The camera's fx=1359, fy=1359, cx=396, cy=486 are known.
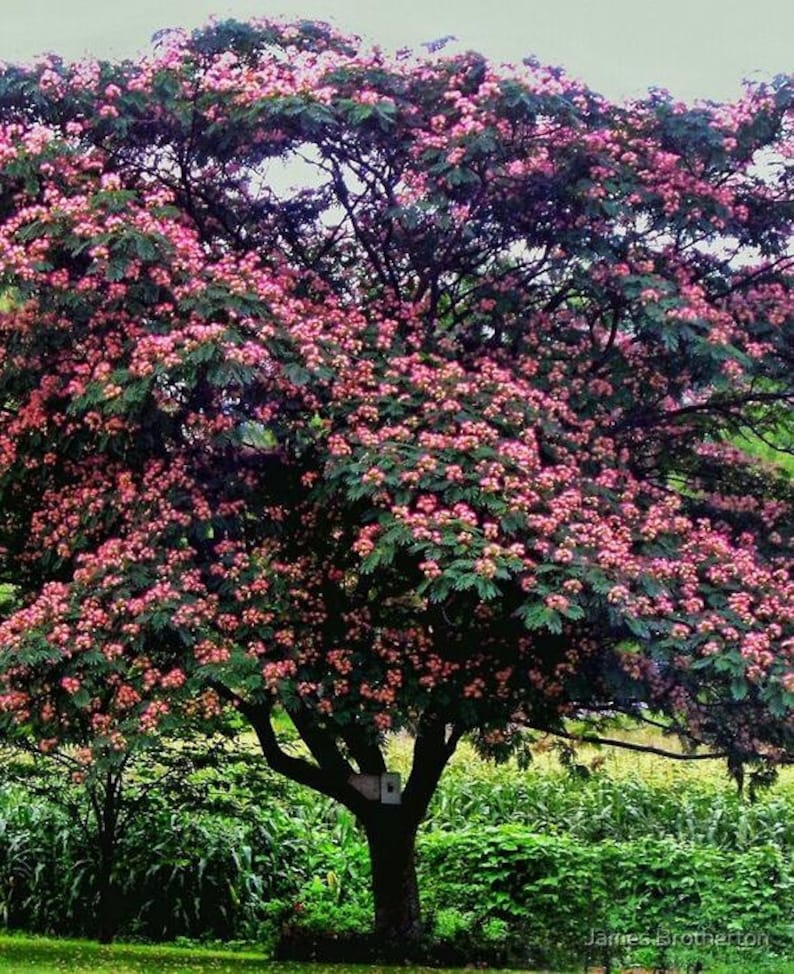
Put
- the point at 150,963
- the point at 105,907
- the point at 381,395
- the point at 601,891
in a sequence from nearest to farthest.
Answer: the point at 381,395 → the point at 150,963 → the point at 105,907 → the point at 601,891

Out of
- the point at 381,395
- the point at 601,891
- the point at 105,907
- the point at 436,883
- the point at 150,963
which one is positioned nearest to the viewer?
the point at 381,395

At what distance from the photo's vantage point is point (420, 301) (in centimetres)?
1012

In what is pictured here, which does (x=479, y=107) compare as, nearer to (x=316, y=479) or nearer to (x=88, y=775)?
(x=316, y=479)

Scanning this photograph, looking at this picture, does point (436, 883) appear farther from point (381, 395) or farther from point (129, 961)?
point (381, 395)

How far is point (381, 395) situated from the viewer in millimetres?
8516

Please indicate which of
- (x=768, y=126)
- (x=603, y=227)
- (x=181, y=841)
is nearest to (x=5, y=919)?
(x=181, y=841)

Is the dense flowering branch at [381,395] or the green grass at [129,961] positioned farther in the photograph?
the green grass at [129,961]

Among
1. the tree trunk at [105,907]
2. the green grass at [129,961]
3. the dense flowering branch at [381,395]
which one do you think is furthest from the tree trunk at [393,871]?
the tree trunk at [105,907]

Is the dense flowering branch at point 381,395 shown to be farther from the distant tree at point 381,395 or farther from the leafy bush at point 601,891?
the leafy bush at point 601,891

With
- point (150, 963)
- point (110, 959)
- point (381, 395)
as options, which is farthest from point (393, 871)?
point (381, 395)

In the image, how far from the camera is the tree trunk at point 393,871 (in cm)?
1110

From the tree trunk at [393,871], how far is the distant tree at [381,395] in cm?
97

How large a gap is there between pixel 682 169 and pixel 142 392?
4127 millimetres

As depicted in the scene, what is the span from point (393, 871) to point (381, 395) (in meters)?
4.55
